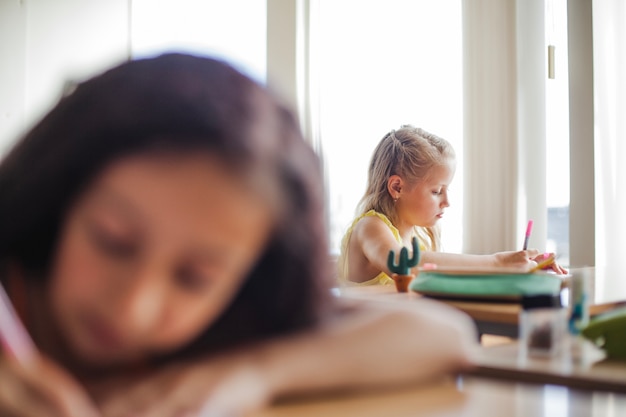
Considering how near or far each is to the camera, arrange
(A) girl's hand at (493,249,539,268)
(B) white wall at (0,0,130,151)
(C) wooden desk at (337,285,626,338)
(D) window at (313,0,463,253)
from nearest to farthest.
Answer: (C) wooden desk at (337,285,626,338) → (A) girl's hand at (493,249,539,268) → (D) window at (313,0,463,253) → (B) white wall at (0,0,130,151)

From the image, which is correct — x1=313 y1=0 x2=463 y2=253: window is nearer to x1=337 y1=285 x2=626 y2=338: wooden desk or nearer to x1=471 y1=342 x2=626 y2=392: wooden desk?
x1=337 y1=285 x2=626 y2=338: wooden desk

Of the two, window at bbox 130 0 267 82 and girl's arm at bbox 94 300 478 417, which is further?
window at bbox 130 0 267 82

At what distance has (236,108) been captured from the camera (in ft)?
2.11

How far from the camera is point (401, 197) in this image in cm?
266

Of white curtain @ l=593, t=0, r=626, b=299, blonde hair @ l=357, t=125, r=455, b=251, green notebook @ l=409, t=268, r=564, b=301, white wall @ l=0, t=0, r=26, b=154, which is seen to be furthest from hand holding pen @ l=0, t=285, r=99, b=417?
white wall @ l=0, t=0, r=26, b=154

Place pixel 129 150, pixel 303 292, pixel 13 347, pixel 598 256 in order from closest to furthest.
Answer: pixel 13 347 < pixel 129 150 < pixel 303 292 < pixel 598 256

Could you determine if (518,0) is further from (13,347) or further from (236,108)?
(13,347)

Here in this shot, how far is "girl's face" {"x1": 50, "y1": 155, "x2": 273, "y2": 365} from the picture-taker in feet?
1.95

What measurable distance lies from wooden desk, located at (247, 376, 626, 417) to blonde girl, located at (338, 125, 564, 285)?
5.43 feet

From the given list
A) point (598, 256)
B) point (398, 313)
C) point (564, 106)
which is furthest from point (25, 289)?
point (564, 106)

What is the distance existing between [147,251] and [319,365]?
0.18 metres

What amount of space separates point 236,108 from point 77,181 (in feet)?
0.54

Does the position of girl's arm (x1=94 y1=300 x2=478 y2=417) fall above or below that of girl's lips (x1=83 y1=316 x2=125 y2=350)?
below

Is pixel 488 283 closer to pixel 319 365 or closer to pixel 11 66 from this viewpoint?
pixel 319 365
